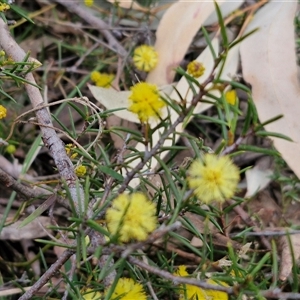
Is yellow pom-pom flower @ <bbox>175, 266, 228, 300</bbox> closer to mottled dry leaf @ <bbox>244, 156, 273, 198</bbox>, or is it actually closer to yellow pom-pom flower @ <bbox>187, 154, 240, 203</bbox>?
yellow pom-pom flower @ <bbox>187, 154, 240, 203</bbox>

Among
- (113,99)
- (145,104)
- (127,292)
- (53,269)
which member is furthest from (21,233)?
(145,104)

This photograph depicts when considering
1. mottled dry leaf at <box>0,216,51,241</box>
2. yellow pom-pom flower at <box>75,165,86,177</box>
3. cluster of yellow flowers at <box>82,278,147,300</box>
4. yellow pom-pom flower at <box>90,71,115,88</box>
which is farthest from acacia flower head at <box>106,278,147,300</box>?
yellow pom-pom flower at <box>90,71,115,88</box>

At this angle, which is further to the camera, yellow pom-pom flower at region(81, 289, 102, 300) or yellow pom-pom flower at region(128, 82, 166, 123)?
yellow pom-pom flower at region(81, 289, 102, 300)

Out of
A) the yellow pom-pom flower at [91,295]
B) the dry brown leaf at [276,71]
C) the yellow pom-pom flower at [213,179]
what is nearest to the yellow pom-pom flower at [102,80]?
the dry brown leaf at [276,71]

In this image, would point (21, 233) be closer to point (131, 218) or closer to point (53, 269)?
point (53, 269)

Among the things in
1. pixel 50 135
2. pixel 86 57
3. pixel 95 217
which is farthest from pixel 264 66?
pixel 95 217

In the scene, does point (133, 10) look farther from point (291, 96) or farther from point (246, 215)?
point (246, 215)
